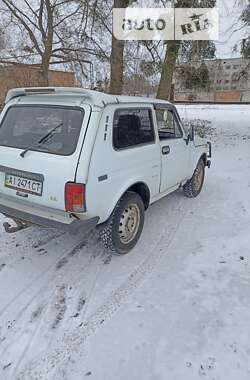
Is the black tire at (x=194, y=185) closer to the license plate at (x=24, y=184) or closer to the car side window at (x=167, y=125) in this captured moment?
the car side window at (x=167, y=125)

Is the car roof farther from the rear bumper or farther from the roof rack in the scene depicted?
the rear bumper

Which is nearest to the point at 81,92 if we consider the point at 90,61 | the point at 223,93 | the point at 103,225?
the point at 103,225

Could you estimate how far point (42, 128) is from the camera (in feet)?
10.6

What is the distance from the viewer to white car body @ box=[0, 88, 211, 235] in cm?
285

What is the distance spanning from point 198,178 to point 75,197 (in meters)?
3.40

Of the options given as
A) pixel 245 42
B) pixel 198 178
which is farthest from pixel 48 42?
pixel 198 178

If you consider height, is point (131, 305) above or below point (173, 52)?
below

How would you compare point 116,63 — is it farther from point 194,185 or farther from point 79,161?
point 79,161

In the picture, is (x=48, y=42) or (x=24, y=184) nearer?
(x=24, y=184)

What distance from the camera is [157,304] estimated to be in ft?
9.24

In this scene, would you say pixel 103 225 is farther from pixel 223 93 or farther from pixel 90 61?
pixel 223 93

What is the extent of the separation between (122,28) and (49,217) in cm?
946

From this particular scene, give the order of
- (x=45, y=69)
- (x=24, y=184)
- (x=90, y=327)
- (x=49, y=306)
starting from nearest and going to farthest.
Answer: (x=90, y=327)
(x=49, y=306)
(x=24, y=184)
(x=45, y=69)

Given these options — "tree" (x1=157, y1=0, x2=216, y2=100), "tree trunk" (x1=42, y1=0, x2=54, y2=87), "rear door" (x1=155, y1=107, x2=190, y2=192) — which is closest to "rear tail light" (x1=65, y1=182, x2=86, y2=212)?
"rear door" (x1=155, y1=107, x2=190, y2=192)
